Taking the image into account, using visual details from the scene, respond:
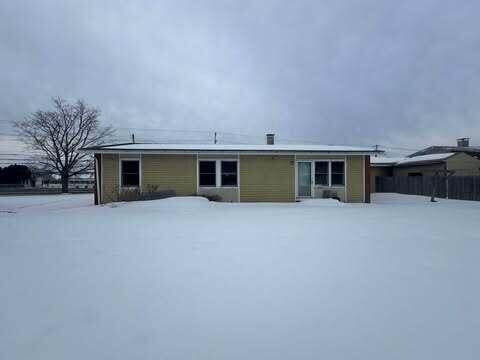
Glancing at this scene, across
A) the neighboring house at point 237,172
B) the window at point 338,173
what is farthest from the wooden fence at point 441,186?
the neighboring house at point 237,172

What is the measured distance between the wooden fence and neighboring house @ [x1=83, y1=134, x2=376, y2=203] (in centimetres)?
571

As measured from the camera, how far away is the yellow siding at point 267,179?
659 inches

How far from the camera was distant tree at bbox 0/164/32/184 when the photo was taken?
188 feet

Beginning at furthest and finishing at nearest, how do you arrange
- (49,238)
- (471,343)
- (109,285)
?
(49,238) < (109,285) < (471,343)

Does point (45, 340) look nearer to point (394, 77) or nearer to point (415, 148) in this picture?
point (394, 77)

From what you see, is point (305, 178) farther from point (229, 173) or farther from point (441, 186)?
point (441, 186)

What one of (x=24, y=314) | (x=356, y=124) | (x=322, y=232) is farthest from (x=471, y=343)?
(x=356, y=124)

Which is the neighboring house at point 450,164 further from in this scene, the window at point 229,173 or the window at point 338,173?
the window at point 229,173

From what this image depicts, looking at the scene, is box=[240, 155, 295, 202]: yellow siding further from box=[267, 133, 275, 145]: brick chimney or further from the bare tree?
the bare tree

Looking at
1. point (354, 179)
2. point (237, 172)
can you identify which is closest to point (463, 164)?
point (354, 179)

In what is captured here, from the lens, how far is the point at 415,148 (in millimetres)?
69000

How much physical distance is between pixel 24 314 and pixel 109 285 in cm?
95

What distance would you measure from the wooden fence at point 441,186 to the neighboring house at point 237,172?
5713 millimetres

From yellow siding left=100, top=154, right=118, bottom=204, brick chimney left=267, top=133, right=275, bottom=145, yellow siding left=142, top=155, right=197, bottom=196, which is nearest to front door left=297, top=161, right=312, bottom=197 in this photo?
yellow siding left=142, top=155, right=197, bottom=196
